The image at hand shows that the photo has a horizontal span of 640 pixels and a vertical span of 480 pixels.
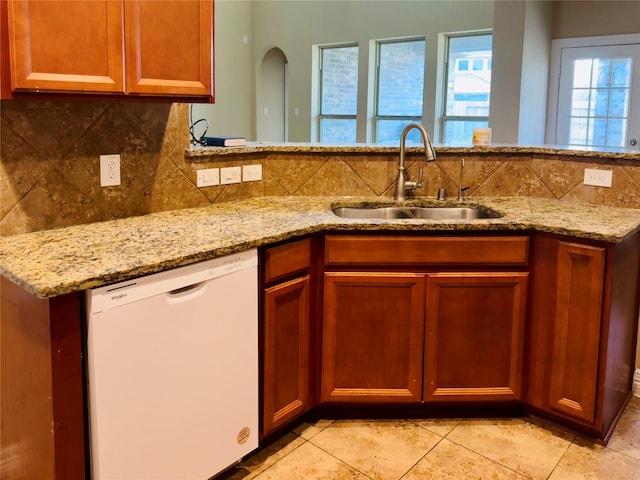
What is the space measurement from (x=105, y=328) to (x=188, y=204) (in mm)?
1042

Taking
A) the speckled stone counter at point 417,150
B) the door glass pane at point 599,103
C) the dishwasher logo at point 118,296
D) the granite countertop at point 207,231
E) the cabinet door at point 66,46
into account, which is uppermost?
the door glass pane at point 599,103

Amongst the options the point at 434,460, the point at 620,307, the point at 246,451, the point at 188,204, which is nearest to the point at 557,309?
the point at 620,307

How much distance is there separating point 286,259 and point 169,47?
0.84m

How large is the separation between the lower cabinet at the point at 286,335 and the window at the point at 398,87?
5.49 meters

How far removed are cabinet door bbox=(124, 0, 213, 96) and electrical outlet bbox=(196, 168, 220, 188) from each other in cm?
53

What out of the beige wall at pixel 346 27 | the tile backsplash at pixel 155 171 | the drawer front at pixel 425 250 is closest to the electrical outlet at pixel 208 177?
the tile backsplash at pixel 155 171

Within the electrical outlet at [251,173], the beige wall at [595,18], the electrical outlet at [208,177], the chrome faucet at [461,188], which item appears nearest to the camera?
the electrical outlet at [208,177]

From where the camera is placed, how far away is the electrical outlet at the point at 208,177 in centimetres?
262

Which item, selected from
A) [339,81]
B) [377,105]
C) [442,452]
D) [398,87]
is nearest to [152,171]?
[442,452]

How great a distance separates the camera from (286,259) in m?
2.25

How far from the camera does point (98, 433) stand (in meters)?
1.66

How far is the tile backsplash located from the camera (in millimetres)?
2027

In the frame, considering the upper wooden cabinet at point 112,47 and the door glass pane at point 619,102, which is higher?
the door glass pane at point 619,102

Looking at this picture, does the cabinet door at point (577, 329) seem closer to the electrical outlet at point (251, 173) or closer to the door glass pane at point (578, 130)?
the electrical outlet at point (251, 173)
